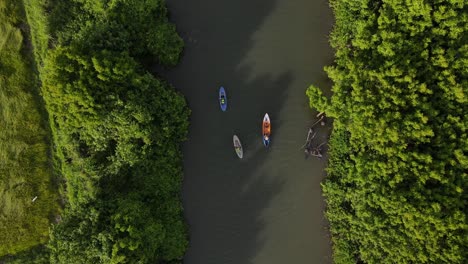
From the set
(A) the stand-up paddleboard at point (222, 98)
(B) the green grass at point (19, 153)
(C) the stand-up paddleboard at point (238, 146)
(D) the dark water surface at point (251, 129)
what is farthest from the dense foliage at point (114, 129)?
(C) the stand-up paddleboard at point (238, 146)

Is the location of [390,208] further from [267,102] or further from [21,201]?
[21,201]

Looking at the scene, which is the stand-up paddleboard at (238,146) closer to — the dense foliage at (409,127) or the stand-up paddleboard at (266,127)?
the stand-up paddleboard at (266,127)

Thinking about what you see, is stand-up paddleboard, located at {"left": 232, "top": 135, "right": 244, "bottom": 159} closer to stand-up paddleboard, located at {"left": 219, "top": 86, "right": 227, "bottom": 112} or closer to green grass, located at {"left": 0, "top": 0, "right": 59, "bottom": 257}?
stand-up paddleboard, located at {"left": 219, "top": 86, "right": 227, "bottom": 112}

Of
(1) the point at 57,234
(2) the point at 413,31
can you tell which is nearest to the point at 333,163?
(2) the point at 413,31

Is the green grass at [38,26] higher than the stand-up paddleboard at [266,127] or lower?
lower

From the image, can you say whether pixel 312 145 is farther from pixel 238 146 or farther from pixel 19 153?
pixel 19 153

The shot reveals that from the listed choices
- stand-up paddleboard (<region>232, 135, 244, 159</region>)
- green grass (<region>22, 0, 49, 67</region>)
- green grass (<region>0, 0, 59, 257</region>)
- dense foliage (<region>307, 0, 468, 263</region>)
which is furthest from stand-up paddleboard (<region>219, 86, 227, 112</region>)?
green grass (<region>0, 0, 59, 257</region>)

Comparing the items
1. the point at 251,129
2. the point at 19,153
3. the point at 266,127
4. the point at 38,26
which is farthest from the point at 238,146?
the point at 38,26
